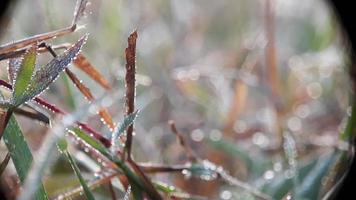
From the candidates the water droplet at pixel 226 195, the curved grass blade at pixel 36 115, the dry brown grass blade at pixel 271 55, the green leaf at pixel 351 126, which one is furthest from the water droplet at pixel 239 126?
the curved grass blade at pixel 36 115

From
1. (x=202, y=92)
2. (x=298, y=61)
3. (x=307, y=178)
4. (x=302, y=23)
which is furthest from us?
(x=302, y=23)

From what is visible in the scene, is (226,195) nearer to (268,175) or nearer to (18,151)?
(268,175)

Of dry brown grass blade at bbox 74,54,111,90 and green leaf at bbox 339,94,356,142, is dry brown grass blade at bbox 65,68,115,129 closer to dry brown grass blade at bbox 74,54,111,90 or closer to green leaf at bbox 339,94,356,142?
dry brown grass blade at bbox 74,54,111,90

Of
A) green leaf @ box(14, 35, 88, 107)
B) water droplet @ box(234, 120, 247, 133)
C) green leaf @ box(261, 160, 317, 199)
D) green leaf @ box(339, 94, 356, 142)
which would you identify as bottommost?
green leaf @ box(261, 160, 317, 199)

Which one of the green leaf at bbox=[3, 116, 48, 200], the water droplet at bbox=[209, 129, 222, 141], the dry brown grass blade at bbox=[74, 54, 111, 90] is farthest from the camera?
the water droplet at bbox=[209, 129, 222, 141]

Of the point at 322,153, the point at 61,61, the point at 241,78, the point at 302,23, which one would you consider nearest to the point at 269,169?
the point at 322,153

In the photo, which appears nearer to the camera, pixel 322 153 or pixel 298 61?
pixel 322 153

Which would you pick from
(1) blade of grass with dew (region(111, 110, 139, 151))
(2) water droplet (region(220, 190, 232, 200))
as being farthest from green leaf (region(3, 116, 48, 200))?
(2) water droplet (region(220, 190, 232, 200))

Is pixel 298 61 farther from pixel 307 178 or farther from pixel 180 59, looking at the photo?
pixel 307 178
